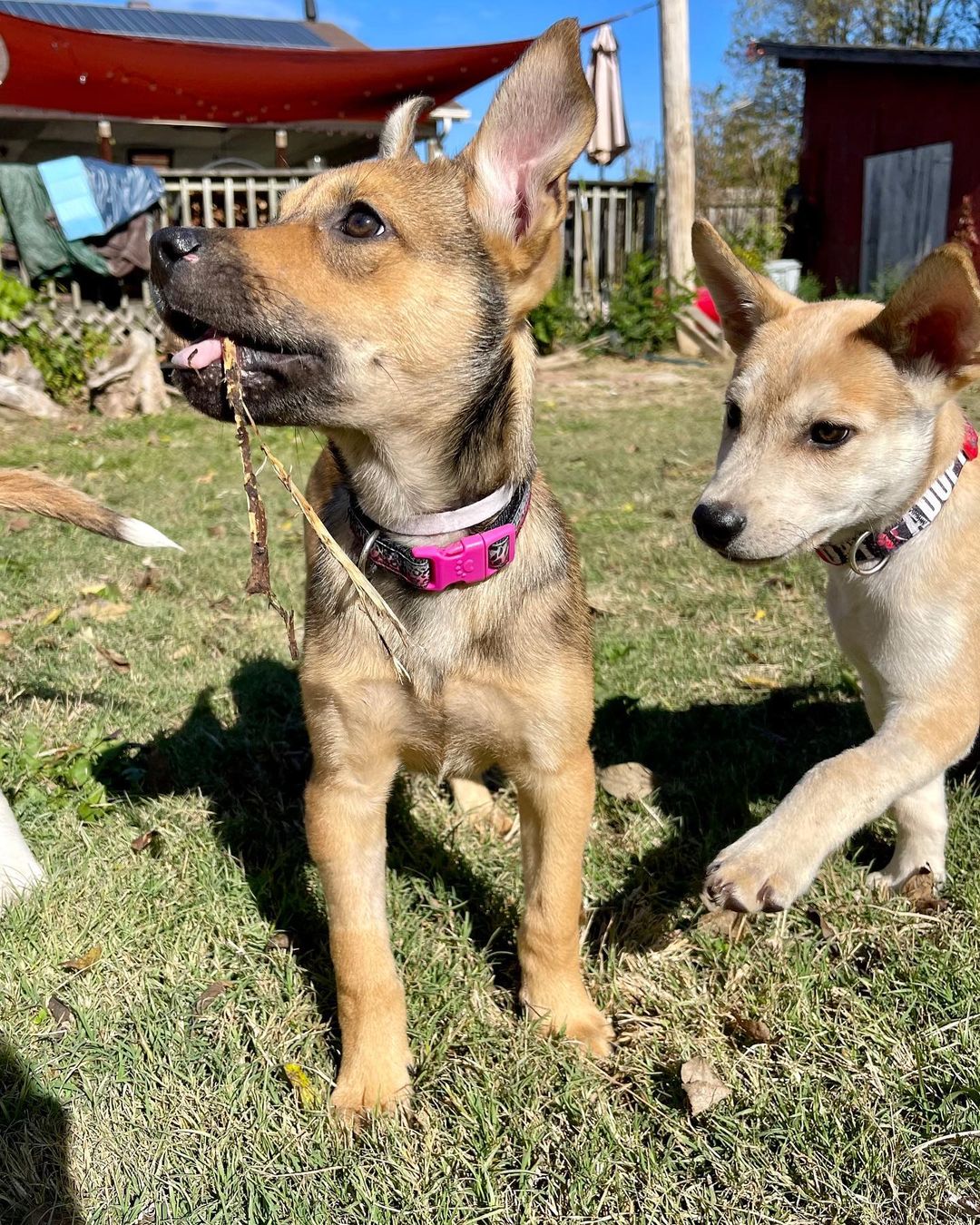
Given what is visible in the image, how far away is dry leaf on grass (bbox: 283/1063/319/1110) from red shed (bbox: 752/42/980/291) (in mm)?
18313

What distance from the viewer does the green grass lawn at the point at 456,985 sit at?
2.29 meters

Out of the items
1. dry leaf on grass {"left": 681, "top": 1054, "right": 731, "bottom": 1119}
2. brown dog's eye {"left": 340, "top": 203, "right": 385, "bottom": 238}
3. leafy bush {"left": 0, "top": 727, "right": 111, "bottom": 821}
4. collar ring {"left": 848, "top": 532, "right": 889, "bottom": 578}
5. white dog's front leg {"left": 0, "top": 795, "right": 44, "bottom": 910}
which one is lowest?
leafy bush {"left": 0, "top": 727, "right": 111, "bottom": 821}

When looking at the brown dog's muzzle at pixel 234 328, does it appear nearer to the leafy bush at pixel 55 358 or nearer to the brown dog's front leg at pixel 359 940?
the brown dog's front leg at pixel 359 940

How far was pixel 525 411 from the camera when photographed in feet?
9.11

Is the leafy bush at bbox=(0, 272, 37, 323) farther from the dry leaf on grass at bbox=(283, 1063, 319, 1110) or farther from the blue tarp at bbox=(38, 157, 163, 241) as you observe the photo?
the dry leaf on grass at bbox=(283, 1063, 319, 1110)

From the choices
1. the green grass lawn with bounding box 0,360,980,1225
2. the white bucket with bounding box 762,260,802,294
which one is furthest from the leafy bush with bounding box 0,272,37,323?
the white bucket with bounding box 762,260,802,294

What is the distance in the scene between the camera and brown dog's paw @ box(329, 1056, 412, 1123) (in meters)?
2.54

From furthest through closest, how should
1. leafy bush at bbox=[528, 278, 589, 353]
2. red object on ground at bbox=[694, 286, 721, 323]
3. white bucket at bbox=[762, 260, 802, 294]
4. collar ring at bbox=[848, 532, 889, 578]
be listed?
white bucket at bbox=[762, 260, 802, 294]
red object on ground at bbox=[694, 286, 721, 323]
leafy bush at bbox=[528, 278, 589, 353]
collar ring at bbox=[848, 532, 889, 578]

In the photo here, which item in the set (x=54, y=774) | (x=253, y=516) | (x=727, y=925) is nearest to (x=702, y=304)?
(x=54, y=774)

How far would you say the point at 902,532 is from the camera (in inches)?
116

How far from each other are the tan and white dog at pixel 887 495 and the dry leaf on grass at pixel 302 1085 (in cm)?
151

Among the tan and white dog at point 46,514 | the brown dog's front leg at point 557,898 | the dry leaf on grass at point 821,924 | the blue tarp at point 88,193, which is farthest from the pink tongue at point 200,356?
the blue tarp at point 88,193

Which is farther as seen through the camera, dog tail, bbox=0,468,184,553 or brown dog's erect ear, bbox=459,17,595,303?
dog tail, bbox=0,468,184,553

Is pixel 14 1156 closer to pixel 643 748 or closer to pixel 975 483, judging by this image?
pixel 643 748
